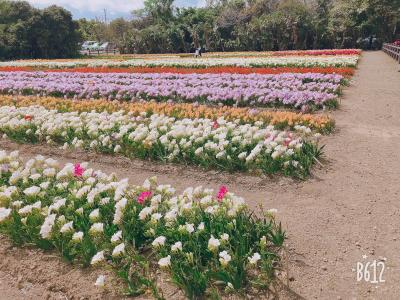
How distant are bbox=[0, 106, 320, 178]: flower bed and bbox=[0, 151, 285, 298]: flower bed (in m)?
2.04

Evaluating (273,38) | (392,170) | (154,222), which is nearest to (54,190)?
(154,222)

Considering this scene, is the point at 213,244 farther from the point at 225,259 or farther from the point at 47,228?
the point at 47,228

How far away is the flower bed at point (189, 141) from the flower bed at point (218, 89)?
11.5 feet

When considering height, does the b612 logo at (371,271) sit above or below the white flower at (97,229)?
below

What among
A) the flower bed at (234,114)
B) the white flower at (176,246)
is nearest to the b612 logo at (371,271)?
the white flower at (176,246)

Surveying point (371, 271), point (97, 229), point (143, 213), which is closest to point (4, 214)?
point (97, 229)

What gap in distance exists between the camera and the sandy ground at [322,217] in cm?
380

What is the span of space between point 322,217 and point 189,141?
108 inches

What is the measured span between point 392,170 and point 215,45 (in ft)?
155

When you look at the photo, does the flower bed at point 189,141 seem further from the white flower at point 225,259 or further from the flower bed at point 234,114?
the white flower at point 225,259

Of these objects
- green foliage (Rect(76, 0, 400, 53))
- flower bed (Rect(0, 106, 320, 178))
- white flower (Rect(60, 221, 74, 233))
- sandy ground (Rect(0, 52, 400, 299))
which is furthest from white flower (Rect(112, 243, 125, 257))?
green foliage (Rect(76, 0, 400, 53))

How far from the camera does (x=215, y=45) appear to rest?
51.5 meters

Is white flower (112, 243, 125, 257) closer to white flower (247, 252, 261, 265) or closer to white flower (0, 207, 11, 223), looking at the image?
white flower (247, 252, 261, 265)

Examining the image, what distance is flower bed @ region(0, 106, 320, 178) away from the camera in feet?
21.2
